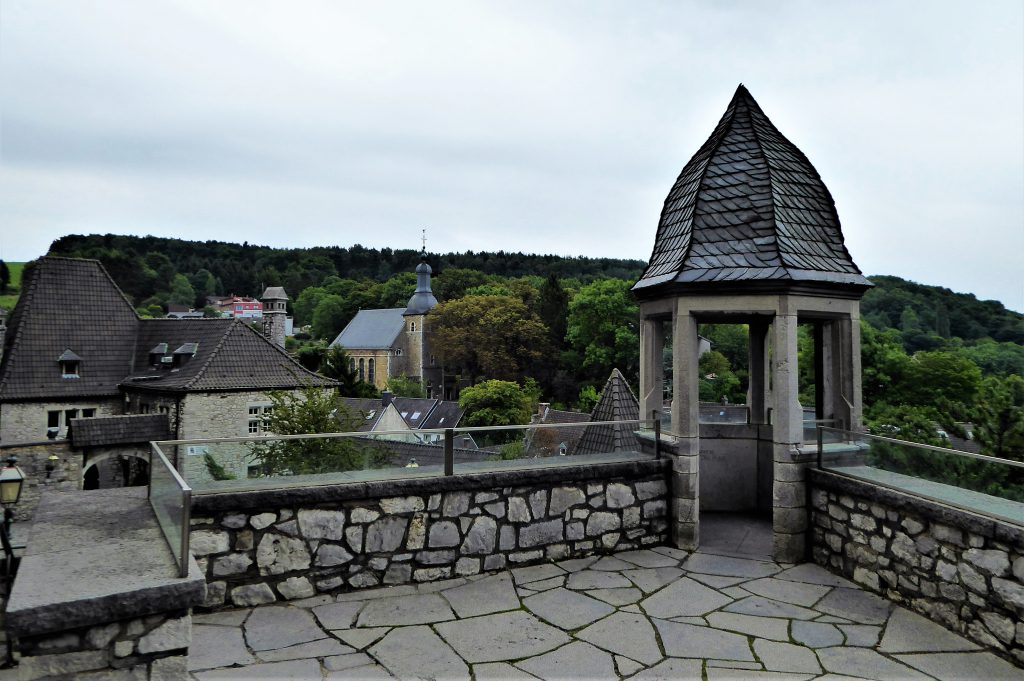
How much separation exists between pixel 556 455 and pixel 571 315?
2030 inches

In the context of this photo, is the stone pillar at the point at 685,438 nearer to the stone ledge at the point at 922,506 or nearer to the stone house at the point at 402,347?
the stone ledge at the point at 922,506

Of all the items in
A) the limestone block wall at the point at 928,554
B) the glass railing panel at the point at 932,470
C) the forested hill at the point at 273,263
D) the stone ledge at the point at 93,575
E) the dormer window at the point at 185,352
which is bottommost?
the limestone block wall at the point at 928,554

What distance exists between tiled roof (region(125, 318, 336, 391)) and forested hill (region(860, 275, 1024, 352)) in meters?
45.3

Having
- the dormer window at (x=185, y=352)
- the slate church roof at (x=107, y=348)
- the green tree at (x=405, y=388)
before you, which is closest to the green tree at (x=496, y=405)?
the slate church roof at (x=107, y=348)

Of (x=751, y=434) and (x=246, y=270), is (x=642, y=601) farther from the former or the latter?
(x=246, y=270)

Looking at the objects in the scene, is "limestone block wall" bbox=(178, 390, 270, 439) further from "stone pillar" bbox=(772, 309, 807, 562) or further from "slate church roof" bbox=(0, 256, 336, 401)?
"stone pillar" bbox=(772, 309, 807, 562)

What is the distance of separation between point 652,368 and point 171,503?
4972mm

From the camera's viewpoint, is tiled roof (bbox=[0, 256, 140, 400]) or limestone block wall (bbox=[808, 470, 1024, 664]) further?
tiled roof (bbox=[0, 256, 140, 400])

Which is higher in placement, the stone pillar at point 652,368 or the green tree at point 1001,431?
the stone pillar at point 652,368

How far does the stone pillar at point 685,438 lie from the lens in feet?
20.4

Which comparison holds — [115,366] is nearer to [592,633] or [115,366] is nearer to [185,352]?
[185,352]

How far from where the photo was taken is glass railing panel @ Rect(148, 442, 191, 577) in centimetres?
313

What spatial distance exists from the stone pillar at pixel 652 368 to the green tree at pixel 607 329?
4451 centimetres

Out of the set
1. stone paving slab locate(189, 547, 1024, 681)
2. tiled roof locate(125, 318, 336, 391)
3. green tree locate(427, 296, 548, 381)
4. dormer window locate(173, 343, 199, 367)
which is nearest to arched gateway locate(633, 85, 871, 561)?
stone paving slab locate(189, 547, 1024, 681)
